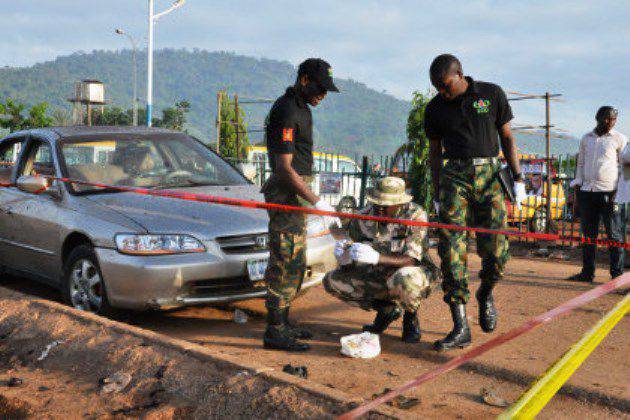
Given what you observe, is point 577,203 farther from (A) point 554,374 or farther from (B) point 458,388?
(A) point 554,374

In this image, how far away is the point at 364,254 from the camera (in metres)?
4.29

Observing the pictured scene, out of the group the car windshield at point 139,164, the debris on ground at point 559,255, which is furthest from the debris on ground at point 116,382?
the debris on ground at point 559,255

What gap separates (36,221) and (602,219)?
5.58 meters

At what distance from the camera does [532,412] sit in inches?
61.7

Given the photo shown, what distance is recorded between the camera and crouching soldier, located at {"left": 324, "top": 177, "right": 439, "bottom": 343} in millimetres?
4387

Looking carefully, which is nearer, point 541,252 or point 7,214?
point 7,214

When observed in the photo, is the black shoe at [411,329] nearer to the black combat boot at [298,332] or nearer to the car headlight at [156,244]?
the black combat boot at [298,332]

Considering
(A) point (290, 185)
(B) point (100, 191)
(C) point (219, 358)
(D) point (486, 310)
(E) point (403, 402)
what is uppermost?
(A) point (290, 185)

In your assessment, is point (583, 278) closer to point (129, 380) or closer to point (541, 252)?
point (541, 252)

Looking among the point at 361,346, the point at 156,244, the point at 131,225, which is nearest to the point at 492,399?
the point at 361,346

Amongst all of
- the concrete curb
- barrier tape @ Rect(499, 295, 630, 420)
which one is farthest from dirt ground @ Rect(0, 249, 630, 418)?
barrier tape @ Rect(499, 295, 630, 420)

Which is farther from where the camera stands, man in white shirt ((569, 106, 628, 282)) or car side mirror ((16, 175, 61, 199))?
man in white shirt ((569, 106, 628, 282))

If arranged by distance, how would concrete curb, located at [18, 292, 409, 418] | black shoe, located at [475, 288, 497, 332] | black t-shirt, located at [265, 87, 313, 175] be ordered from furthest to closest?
1. black shoe, located at [475, 288, 497, 332]
2. black t-shirt, located at [265, 87, 313, 175]
3. concrete curb, located at [18, 292, 409, 418]

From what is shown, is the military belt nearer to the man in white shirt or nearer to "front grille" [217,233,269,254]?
"front grille" [217,233,269,254]
